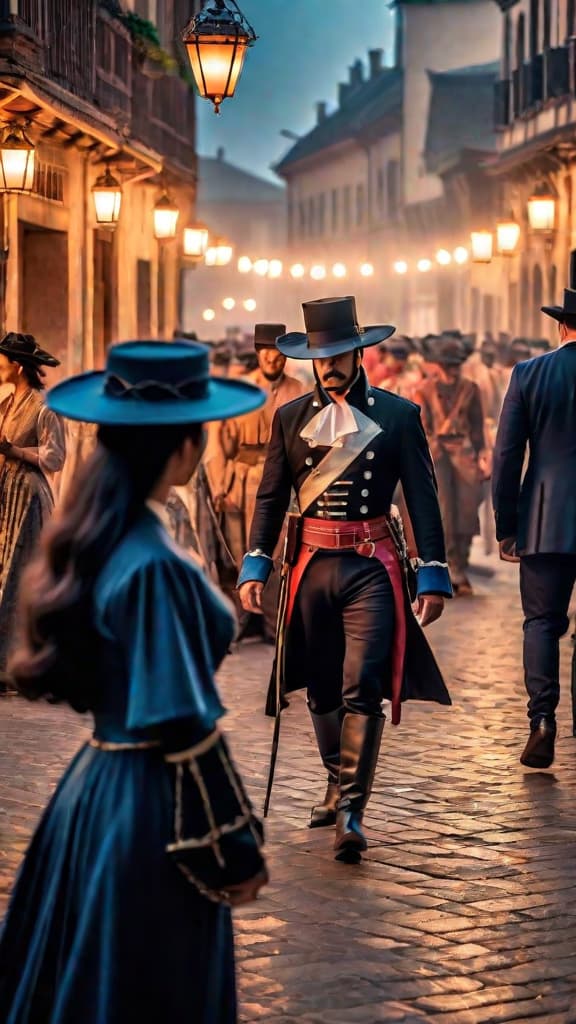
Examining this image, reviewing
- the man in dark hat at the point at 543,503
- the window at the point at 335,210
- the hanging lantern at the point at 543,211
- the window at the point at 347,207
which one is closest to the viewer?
the man in dark hat at the point at 543,503

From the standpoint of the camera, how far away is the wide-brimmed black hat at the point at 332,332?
7547 millimetres

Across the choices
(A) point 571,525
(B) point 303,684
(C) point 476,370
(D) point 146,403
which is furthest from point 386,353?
(D) point 146,403

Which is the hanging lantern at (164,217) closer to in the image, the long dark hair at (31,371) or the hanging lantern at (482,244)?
the hanging lantern at (482,244)

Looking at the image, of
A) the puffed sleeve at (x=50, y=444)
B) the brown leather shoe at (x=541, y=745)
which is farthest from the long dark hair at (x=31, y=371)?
the brown leather shoe at (x=541, y=745)

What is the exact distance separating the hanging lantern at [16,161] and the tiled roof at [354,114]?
50964 millimetres

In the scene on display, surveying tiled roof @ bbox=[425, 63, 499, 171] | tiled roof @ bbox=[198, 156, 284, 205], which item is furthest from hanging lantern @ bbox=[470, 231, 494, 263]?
tiled roof @ bbox=[198, 156, 284, 205]

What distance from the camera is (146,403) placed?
4.14 m

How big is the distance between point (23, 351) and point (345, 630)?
13.5 ft

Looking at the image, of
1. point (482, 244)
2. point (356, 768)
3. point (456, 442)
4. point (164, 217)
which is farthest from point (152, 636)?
point (482, 244)

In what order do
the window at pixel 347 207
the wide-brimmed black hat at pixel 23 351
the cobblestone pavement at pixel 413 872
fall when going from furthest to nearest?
the window at pixel 347 207, the wide-brimmed black hat at pixel 23 351, the cobblestone pavement at pixel 413 872

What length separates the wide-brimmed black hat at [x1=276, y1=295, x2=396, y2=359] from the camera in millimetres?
7547

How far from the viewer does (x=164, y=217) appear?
23.2 m

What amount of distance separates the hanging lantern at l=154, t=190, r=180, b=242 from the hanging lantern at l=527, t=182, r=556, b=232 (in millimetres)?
4894

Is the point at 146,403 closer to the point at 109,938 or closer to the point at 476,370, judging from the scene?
the point at 109,938
